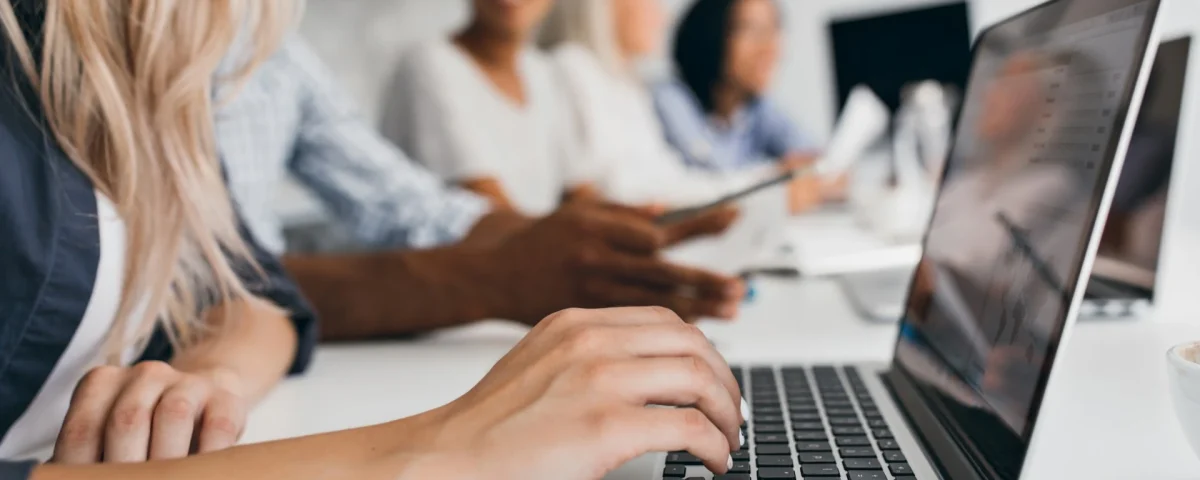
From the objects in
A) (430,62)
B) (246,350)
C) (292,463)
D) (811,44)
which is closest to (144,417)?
(292,463)

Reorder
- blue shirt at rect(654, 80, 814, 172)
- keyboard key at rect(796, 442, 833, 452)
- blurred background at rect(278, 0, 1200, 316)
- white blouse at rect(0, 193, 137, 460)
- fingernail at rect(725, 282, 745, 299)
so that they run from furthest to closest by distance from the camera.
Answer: blue shirt at rect(654, 80, 814, 172), blurred background at rect(278, 0, 1200, 316), fingernail at rect(725, 282, 745, 299), white blouse at rect(0, 193, 137, 460), keyboard key at rect(796, 442, 833, 452)

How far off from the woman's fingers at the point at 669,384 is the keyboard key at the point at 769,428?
10 cm

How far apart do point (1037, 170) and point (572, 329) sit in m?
0.23

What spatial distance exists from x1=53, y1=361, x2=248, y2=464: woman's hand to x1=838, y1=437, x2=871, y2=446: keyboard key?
28 centimetres

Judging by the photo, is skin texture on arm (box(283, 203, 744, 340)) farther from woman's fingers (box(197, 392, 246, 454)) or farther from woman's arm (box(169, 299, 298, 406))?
woman's fingers (box(197, 392, 246, 454))

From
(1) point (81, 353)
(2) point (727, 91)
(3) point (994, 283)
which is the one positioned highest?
(3) point (994, 283)

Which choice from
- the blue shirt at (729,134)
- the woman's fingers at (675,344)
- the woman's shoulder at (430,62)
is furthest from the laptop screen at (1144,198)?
the blue shirt at (729,134)

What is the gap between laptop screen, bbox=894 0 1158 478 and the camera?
1.14ft

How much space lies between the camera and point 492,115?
76.3 inches

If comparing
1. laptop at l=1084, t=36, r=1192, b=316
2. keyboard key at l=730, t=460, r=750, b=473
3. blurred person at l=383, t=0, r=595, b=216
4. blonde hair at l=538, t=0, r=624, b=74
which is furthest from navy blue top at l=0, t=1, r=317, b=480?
blonde hair at l=538, t=0, r=624, b=74

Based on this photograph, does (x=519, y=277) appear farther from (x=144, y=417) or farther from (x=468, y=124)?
(x=468, y=124)

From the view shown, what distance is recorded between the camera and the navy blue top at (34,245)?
0.49 metres

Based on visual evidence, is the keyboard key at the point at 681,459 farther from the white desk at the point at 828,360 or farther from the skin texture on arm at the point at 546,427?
the white desk at the point at 828,360

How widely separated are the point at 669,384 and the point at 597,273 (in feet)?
1.28
